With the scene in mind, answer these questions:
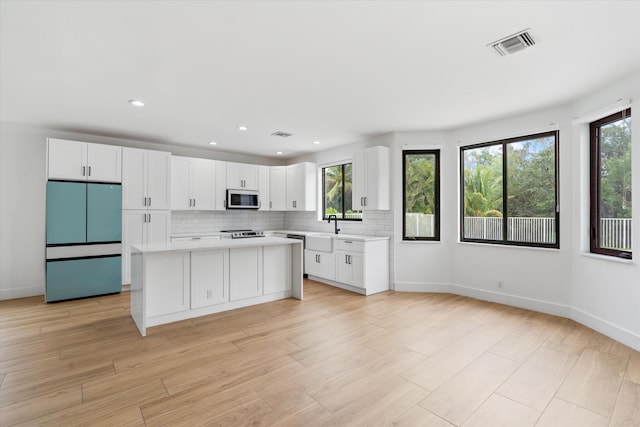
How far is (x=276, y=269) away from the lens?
4.60 m

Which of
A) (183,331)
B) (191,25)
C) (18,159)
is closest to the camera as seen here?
(191,25)

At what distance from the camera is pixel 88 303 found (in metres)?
4.52

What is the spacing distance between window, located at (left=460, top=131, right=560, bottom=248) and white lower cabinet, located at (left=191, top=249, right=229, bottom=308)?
143 inches

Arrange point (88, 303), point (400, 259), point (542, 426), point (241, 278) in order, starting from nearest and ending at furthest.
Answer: point (542, 426), point (241, 278), point (88, 303), point (400, 259)

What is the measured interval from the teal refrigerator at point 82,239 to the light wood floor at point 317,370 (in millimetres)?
719

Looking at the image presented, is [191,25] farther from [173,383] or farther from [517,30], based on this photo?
[173,383]

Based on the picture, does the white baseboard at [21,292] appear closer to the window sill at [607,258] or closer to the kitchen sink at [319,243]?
the kitchen sink at [319,243]

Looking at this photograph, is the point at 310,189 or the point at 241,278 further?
the point at 310,189

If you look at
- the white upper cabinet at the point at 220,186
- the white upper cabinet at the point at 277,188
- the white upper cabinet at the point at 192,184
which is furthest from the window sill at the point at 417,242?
the white upper cabinet at the point at 192,184

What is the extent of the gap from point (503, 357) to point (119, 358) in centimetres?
340

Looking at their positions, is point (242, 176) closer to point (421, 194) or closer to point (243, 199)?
point (243, 199)

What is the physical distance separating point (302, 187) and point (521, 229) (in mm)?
4069

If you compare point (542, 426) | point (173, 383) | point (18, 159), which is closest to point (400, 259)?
point (542, 426)

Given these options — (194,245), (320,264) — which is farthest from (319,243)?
(194,245)
